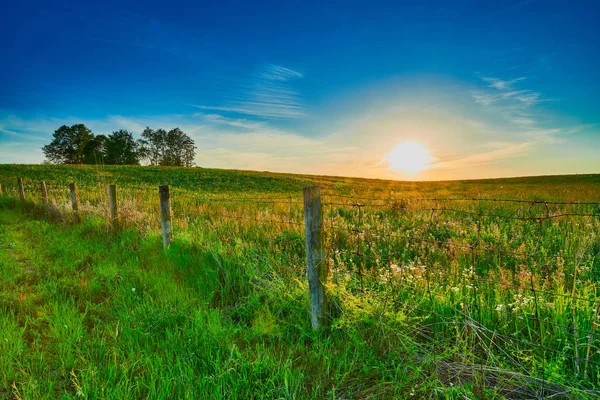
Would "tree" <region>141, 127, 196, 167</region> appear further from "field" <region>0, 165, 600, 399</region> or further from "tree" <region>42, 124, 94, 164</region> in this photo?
"field" <region>0, 165, 600, 399</region>

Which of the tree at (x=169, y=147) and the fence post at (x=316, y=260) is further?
the tree at (x=169, y=147)

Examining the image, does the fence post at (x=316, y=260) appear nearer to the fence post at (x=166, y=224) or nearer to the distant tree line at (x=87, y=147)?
the fence post at (x=166, y=224)

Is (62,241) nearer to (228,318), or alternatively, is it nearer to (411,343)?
(228,318)

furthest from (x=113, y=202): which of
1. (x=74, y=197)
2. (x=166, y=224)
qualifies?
(x=166, y=224)

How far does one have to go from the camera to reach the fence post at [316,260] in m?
3.80

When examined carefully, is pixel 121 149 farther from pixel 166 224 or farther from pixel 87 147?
pixel 166 224

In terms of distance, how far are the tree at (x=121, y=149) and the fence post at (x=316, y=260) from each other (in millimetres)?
89676

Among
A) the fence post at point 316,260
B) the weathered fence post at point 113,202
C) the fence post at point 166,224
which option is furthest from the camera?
the weathered fence post at point 113,202

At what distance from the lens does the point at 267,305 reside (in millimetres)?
4262

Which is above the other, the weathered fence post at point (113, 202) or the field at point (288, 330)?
the weathered fence post at point (113, 202)

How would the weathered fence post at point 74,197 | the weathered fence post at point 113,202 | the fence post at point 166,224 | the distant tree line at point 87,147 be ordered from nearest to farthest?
the fence post at point 166,224 → the weathered fence post at point 113,202 → the weathered fence post at point 74,197 → the distant tree line at point 87,147

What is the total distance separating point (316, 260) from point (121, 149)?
94.0 meters

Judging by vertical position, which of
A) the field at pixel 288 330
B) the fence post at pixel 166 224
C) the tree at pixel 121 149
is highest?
the tree at pixel 121 149

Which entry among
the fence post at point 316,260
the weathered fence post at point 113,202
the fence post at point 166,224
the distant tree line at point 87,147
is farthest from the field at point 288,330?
the distant tree line at point 87,147
